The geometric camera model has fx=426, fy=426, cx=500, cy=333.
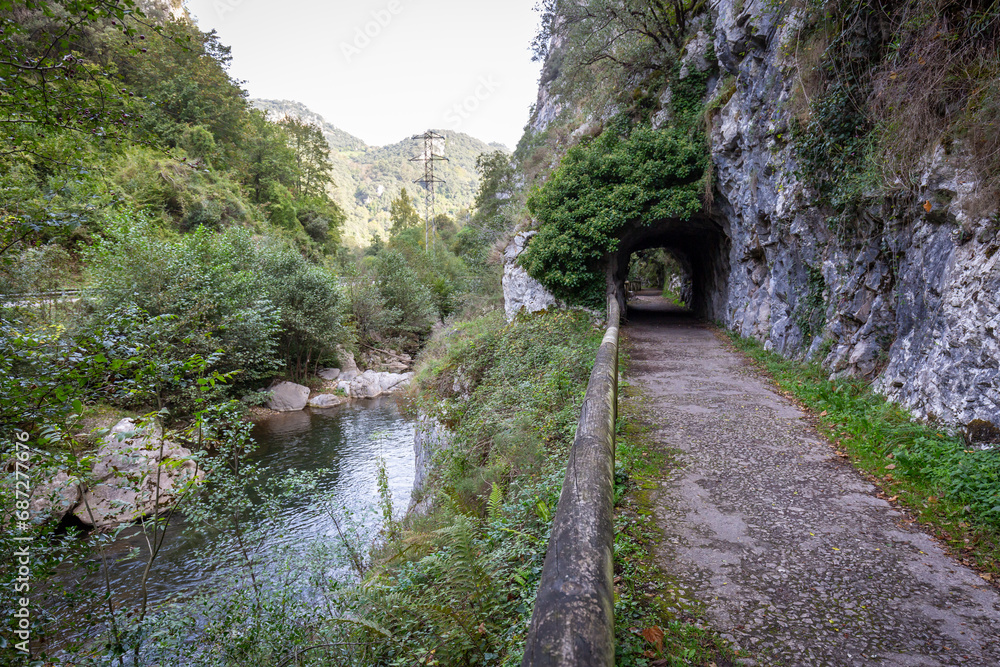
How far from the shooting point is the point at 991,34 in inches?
180

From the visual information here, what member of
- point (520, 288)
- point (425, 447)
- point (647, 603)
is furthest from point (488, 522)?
point (520, 288)

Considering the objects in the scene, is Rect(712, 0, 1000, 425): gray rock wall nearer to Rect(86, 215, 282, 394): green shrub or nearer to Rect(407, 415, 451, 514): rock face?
Rect(407, 415, 451, 514): rock face

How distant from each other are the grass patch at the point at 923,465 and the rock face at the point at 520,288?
30.4ft

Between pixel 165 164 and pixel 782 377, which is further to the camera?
pixel 165 164

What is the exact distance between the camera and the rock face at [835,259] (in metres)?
4.43

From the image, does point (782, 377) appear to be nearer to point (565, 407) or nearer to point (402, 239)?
point (565, 407)

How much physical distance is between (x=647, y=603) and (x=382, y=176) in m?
146

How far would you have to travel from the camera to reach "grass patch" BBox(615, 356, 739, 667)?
2.28 m

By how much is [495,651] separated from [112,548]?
11204mm

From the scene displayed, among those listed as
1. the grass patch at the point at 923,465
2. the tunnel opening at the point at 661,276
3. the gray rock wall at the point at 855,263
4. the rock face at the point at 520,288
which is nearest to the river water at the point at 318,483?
the rock face at the point at 520,288

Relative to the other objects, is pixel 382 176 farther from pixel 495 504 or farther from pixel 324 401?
pixel 495 504

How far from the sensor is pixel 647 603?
267 centimetres

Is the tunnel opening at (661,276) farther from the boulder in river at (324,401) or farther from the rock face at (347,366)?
the boulder in river at (324,401)

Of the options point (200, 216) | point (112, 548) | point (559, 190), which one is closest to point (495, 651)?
point (112, 548)
